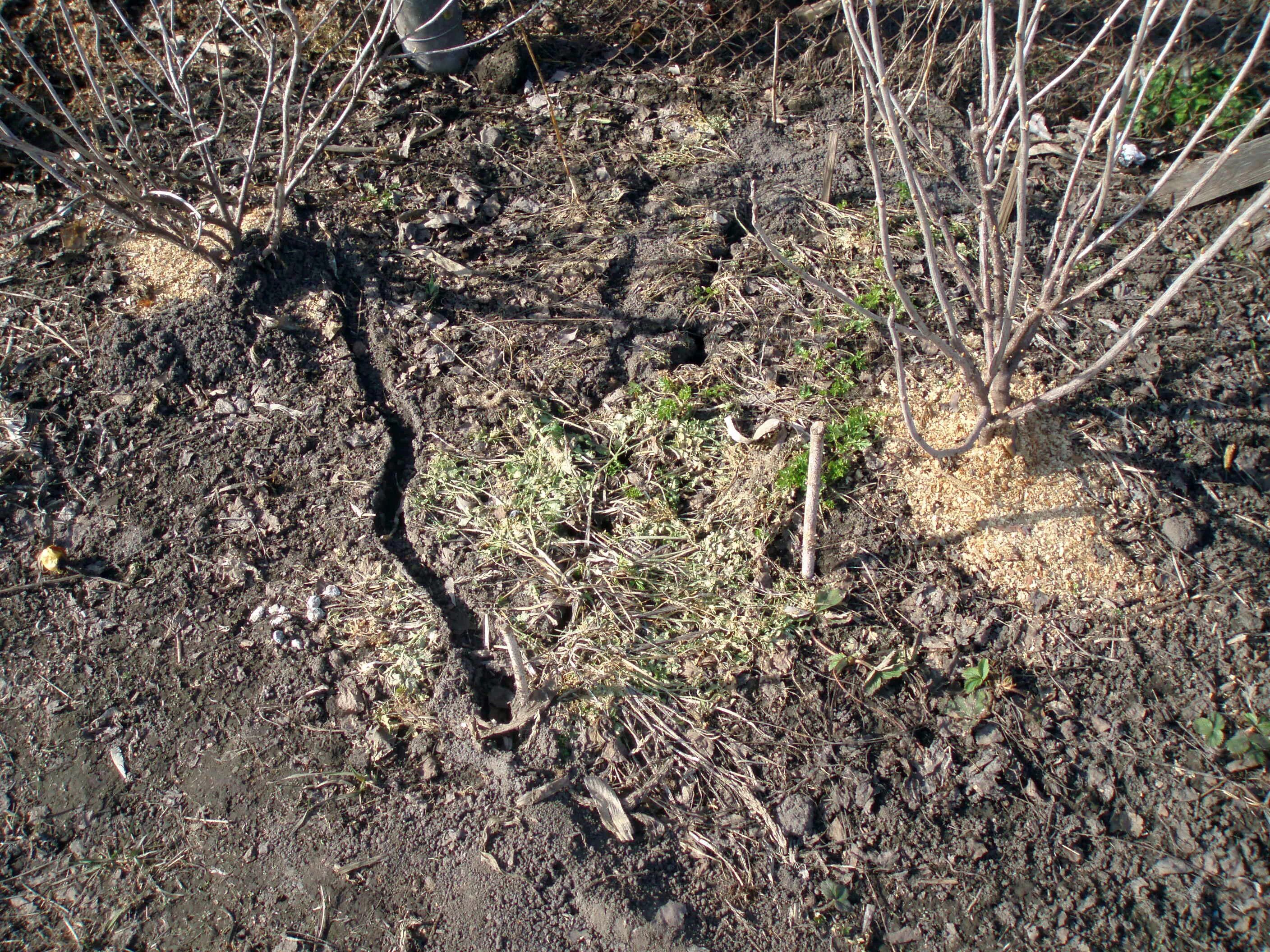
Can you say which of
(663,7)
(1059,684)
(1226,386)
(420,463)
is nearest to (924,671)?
(1059,684)

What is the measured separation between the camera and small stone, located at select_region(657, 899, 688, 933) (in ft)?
6.72

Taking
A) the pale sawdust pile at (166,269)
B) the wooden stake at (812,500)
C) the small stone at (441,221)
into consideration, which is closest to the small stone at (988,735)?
the wooden stake at (812,500)

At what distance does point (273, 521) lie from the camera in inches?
108

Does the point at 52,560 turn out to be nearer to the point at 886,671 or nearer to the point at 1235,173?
the point at 886,671

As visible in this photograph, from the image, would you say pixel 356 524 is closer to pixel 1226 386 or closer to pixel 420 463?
pixel 420 463

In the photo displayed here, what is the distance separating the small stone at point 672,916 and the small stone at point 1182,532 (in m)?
1.82

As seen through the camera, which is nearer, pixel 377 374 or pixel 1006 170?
pixel 377 374

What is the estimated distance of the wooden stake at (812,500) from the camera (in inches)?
92.7

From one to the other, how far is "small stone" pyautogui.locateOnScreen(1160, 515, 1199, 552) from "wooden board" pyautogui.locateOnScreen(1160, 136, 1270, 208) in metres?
1.44

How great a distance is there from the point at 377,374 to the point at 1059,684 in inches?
98.1

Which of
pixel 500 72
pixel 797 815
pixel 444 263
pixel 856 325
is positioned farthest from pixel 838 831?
pixel 500 72

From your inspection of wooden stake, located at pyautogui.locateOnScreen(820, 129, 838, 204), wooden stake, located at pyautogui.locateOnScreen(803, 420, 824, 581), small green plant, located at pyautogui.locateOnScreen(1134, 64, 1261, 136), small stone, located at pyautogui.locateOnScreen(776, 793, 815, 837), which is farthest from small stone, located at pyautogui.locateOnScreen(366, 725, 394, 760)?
small green plant, located at pyautogui.locateOnScreen(1134, 64, 1261, 136)

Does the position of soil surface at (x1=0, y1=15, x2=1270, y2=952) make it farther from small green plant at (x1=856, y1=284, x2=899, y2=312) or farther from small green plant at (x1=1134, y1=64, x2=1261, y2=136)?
small green plant at (x1=1134, y1=64, x2=1261, y2=136)

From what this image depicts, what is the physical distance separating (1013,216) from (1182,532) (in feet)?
4.59
